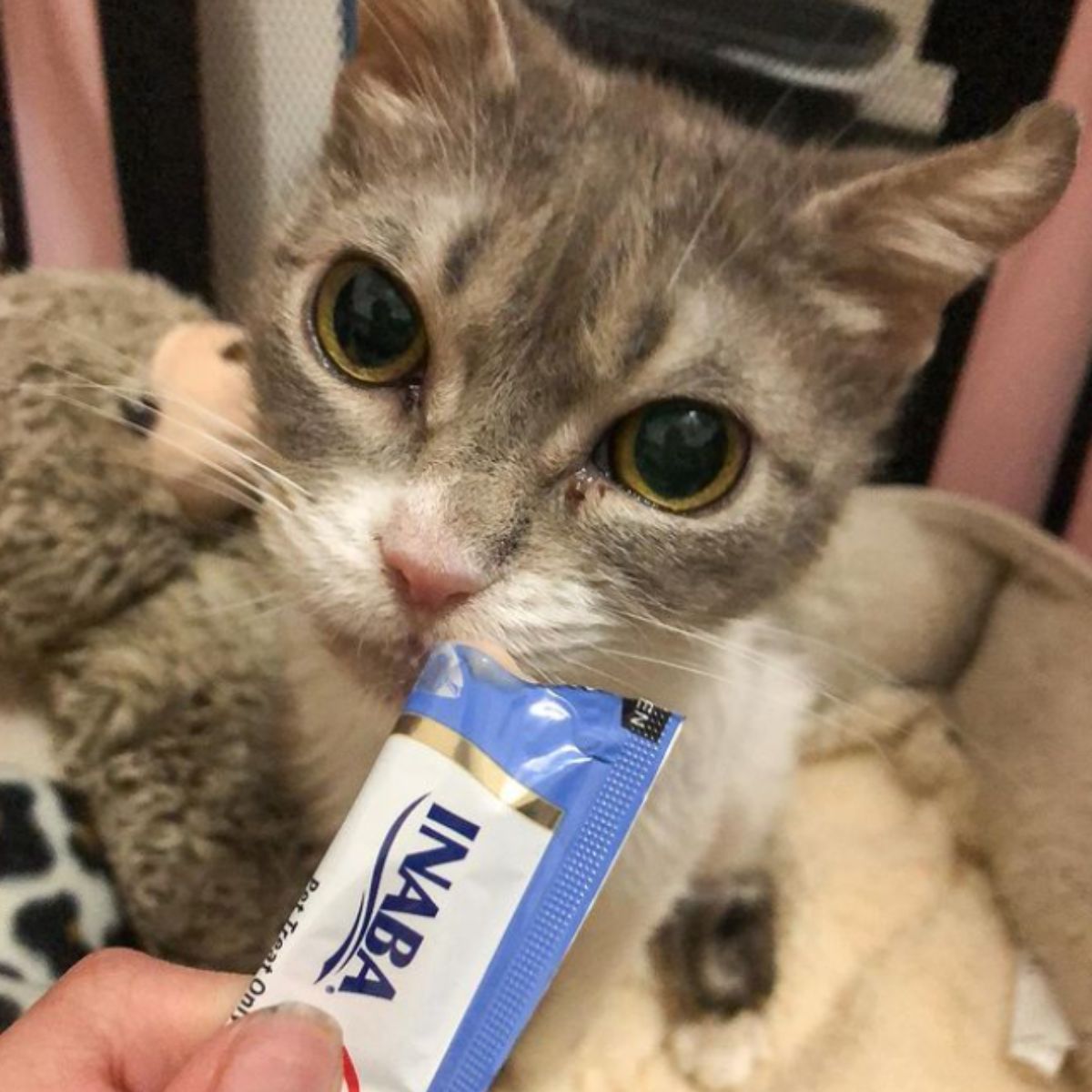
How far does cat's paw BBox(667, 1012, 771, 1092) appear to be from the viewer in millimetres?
1140

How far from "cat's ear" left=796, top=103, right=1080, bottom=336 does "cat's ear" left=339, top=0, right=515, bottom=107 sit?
0.78ft

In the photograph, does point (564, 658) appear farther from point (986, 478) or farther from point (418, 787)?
point (986, 478)

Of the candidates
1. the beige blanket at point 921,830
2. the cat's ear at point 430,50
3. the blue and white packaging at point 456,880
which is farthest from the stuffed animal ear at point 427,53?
the beige blanket at point 921,830

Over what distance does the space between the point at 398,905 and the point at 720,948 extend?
2.32 feet

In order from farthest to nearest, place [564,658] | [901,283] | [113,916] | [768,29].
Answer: [768,29], [113,916], [901,283], [564,658]

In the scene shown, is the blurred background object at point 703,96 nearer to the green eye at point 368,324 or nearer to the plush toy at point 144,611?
the plush toy at point 144,611

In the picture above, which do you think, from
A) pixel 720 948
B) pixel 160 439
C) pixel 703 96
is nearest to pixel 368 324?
pixel 160 439

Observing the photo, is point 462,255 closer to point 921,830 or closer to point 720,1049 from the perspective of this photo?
point 720,1049

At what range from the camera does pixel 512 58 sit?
849 millimetres

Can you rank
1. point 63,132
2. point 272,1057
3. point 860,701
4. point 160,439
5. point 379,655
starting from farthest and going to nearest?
point 860,701 → point 63,132 → point 160,439 → point 379,655 → point 272,1057

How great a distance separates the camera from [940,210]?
30.2 inches

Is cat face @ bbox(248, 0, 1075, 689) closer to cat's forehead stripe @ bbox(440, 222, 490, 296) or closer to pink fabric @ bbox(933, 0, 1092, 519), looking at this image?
cat's forehead stripe @ bbox(440, 222, 490, 296)

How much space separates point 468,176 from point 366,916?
466mm

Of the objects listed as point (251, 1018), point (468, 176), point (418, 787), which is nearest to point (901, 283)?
point (468, 176)
